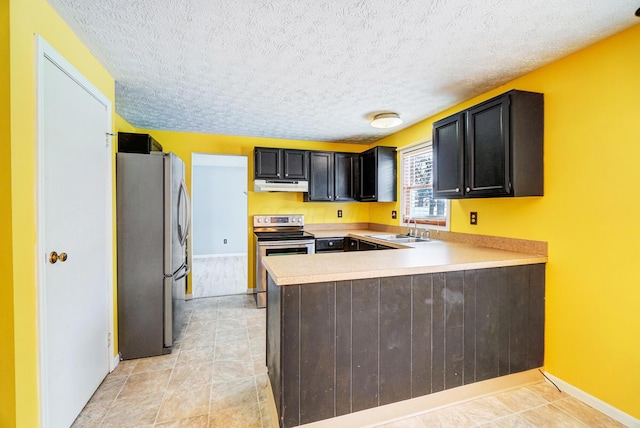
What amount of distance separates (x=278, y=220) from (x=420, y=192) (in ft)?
6.79

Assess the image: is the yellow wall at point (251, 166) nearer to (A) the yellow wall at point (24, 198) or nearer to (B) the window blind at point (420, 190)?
(B) the window blind at point (420, 190)

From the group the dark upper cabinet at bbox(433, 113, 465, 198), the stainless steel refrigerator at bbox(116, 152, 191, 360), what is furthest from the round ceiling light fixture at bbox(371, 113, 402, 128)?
the stainless steel refrigerator at bbox(116, 152, 191, 360)

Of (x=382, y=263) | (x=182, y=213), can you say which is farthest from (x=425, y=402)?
(x=182, y=213)

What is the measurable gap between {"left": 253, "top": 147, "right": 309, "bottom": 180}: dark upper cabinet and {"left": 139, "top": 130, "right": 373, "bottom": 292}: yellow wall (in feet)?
1.09

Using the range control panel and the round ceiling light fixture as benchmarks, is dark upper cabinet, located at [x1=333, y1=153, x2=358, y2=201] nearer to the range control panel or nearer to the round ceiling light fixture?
the range control panel

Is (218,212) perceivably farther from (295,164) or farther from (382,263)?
(382,263)

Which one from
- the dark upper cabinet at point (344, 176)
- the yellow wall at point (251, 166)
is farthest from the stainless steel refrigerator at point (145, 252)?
the dark upper cabinet at point (344, 176)

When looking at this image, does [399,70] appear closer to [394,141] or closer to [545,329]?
[394,141]

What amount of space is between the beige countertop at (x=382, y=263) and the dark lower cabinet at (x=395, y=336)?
0.05 meters

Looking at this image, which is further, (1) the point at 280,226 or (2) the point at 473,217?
(1) the point at 280,226

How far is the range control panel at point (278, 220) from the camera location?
13.6ft

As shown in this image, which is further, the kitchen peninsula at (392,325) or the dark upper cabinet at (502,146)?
the dark upper cabinet at (502,146)

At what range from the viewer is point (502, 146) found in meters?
2.01

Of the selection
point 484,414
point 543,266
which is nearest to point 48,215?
point 484,414
